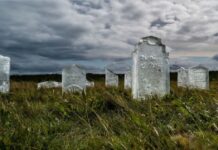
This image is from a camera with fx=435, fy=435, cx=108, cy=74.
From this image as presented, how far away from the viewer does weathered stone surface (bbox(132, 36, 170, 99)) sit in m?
11.3

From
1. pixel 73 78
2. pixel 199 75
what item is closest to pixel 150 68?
pixel 73 78

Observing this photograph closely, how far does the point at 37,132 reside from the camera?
15.2 ft

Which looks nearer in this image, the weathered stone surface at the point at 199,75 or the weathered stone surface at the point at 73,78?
the weathered stone surface at the point at 73,78

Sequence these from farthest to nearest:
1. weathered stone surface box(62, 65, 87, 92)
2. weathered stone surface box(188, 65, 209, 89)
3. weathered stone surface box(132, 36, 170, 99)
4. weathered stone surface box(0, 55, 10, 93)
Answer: weathered stone surface box(188, 65, 209, 89), weathered stone surface box(62, 65, 87, 92), weathered stone surface box(0, 55, 10, 93), weathered stone surface box(132, 36, 170, 99)

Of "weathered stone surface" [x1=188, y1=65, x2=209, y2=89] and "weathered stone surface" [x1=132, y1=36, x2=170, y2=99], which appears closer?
"weathered stone surface" [x1=132, y1=36, x2=170, y2=99]

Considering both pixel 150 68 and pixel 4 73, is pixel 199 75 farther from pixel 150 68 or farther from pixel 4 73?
pixel 4 73

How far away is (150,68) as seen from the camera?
37.2ft

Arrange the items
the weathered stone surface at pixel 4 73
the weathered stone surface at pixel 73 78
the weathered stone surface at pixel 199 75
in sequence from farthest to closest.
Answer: the weathered stone surface at pixel 199 75 < the weathered stone surface at pixel 73 78 < the weathered stone surface at pixel 4 73

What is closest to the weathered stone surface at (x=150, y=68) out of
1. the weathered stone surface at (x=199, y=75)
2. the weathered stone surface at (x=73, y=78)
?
the weathered stone surface at (x=73, y=78)

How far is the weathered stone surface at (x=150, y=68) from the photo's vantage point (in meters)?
11.3

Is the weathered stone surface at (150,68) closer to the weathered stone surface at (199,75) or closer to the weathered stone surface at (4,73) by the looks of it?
the weathered stone surface at (4,73)

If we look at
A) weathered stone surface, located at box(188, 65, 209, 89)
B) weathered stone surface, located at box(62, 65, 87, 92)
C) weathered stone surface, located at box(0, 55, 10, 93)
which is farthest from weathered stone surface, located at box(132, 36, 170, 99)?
weathered stone surface, located at box(188, 65, 209, 89)

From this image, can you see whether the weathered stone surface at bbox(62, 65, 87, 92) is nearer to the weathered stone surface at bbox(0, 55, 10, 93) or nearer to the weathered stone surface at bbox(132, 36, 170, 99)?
the weathered stone surface at bbox(0, 55, 10, 93)

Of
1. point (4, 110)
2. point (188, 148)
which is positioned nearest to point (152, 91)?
point (4, 110)
